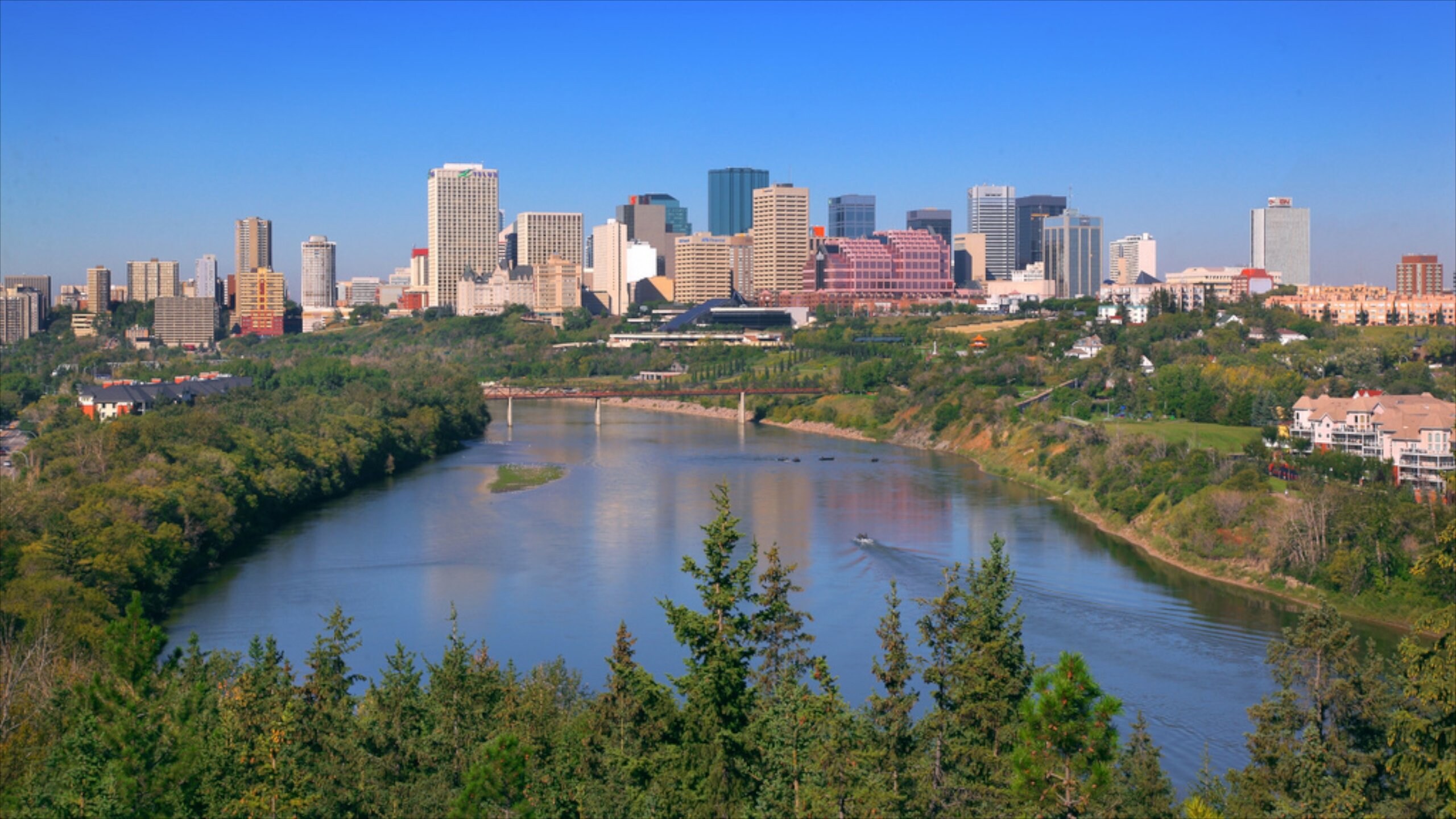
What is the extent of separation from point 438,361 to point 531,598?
29.7 metres

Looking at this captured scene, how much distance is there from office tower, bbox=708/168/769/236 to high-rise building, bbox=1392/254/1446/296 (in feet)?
121

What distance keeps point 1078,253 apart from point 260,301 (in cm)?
3470

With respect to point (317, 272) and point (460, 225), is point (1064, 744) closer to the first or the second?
point (460, 225)

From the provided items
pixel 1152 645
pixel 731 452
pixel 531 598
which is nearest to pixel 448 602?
pixel 531 598

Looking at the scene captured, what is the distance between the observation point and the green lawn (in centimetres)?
1970

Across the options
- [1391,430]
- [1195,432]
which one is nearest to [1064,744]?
[1391,430]

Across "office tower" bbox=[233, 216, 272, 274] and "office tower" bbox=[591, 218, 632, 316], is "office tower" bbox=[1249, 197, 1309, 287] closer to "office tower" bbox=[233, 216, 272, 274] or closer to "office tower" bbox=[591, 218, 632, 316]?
"office tower" bbox=[591, 218, 632, 316]

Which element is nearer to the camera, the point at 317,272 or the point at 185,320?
the point at 185,320

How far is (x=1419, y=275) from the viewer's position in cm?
4950

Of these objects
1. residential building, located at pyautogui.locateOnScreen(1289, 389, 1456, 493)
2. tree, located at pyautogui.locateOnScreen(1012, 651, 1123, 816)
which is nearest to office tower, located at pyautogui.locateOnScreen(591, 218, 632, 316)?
residential building, located at pyautogui.locateOnScreen(1289, 389, 1456, 493)

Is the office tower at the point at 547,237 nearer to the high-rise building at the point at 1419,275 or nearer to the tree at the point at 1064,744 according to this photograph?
the high-rise building at the point at 1419,275

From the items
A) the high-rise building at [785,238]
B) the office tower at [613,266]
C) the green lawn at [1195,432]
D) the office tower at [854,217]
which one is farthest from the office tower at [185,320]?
the green lawn at [1195,432]

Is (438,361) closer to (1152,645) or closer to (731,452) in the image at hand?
(731,452)

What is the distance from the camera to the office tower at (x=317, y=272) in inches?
2798
